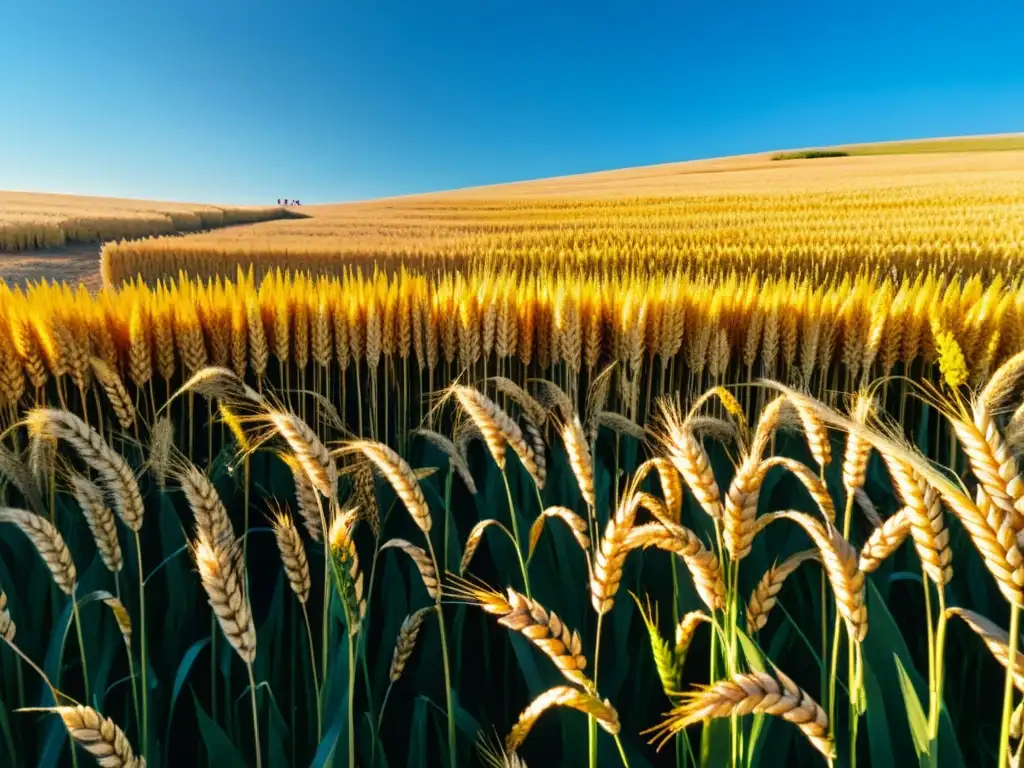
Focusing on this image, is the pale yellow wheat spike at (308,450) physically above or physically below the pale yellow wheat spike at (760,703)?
above

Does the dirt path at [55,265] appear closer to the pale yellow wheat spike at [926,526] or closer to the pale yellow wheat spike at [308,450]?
the pale yellow wheat spike at [308,450]

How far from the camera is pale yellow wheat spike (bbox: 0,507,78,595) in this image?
933mm

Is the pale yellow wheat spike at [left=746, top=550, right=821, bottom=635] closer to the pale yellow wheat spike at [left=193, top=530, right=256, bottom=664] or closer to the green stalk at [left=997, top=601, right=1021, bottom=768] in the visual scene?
the green stalk at [left=997, top=601, right=1021, bottom=768]

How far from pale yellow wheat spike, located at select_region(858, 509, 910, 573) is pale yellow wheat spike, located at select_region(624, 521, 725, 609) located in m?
0.18

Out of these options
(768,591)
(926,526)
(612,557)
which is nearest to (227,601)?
(612,557)

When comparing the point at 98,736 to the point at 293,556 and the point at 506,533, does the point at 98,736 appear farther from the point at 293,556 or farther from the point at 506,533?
the point at 506,533

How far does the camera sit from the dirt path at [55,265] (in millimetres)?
13109

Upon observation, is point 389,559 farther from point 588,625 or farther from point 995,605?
point 995,605

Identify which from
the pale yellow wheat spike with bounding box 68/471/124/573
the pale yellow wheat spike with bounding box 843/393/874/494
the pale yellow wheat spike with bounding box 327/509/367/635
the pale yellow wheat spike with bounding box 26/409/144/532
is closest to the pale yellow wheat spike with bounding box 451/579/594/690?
A: the pale yellow wheat spike with bounding box 327/509/367/635

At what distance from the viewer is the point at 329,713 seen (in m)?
1.18

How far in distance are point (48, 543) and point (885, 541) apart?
123 centimetres

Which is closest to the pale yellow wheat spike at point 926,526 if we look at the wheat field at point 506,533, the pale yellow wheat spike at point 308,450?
the wheat field at point 506,533

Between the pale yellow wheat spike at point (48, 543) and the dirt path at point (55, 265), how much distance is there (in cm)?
1268

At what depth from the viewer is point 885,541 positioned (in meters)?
0.80
